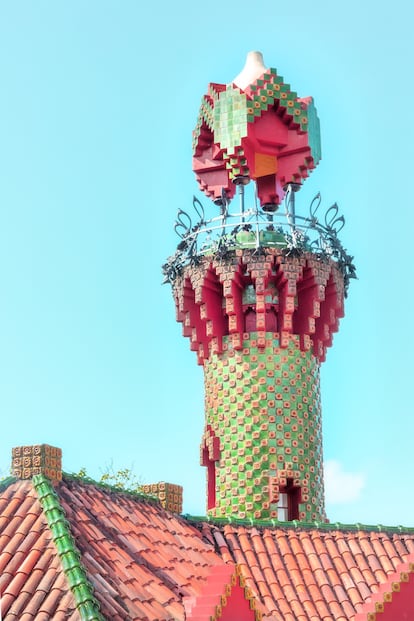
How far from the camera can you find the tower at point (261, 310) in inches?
908

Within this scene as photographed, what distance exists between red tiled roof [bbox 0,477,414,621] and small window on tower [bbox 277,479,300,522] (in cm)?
161

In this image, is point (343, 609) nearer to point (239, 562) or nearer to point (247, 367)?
point (239, 562)

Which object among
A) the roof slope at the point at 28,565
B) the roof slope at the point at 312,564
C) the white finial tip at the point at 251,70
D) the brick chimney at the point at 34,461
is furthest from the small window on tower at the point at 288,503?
the white finial tip at the point at 251,70

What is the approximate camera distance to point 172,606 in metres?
17.5

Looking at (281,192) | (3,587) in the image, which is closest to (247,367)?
(281,192)

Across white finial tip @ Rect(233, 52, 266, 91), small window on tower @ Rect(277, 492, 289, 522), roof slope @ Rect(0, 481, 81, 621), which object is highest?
white finial tip @ Rect(233, 52, 266, 91)

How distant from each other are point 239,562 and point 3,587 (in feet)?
16.5

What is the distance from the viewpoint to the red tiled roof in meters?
16.4

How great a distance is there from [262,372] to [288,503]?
2219 millimetres

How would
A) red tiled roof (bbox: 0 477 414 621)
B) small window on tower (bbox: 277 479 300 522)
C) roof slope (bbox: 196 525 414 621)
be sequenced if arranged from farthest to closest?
1. small window on tower (bbox: 277 479 300 522)
2. roof slope (bbox: 196 525 414 621)
3. red tiled roof (bbox: 0 477 414 621)

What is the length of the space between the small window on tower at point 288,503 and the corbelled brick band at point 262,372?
2 cm

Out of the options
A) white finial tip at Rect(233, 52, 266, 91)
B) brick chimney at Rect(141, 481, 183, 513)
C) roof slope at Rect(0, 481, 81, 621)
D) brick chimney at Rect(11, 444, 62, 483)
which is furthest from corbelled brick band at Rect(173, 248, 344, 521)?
roof slope at Rect(0, 481, 81, 621)

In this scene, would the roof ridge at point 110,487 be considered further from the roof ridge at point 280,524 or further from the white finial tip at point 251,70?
the white finial tip at point 251,70

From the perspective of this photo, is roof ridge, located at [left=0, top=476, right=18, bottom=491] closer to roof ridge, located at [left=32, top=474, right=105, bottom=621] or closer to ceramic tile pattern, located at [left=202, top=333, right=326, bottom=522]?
roof ridge, located at [left=32, top=474, right=105, bottom=621]
